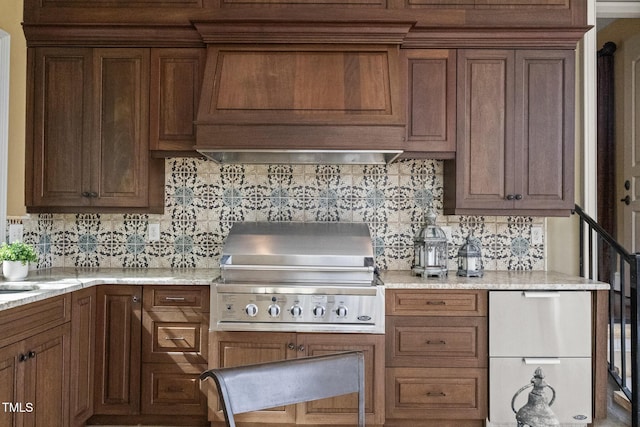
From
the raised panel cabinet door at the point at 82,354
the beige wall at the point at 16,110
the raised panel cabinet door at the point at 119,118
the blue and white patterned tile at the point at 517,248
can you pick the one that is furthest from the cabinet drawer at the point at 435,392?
the beige wall at the point at 16,110

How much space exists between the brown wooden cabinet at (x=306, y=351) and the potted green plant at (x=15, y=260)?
110 cm

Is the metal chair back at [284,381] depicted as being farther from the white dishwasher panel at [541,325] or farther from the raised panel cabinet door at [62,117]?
the raised panel cabinet door at [62,117]

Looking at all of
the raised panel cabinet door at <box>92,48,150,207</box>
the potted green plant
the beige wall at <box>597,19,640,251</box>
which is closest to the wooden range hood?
the raised panel cabinet door at <box>92,48,150,207</box>

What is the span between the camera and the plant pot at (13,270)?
273 centimetres

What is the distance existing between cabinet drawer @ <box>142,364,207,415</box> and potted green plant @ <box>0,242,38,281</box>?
848 mm

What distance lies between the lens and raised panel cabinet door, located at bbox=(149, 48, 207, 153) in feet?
10.2

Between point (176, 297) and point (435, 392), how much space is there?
5.10ft

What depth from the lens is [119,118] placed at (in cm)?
314

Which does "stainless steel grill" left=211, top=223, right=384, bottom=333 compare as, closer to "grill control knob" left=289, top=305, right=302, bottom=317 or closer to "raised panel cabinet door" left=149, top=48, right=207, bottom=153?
"grill control knob" left=289, top=305, right=302, bottom=317

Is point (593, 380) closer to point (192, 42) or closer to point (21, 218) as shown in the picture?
point (192, 42)

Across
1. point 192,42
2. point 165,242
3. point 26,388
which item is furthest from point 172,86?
point 26,388

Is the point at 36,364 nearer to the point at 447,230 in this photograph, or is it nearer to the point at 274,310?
the point at 274,310

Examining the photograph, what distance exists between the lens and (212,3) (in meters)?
3.12

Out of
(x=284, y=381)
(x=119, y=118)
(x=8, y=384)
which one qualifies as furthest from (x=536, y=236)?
(x=8, y=384)
